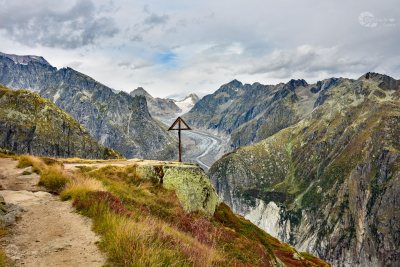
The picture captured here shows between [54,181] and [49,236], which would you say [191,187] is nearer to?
[54,181]

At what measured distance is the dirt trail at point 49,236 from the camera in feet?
40.4

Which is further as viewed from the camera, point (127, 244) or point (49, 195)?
point (49, 195)

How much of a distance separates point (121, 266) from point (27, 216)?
8.67m

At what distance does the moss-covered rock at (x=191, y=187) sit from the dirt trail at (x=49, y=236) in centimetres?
1234

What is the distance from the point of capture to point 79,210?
1797 cm

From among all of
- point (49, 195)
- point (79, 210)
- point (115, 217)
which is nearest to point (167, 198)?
point (49, 195)

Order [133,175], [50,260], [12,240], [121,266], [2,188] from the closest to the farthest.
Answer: [121,266] < [50,260] < [12,240] < [2,188] < [133,175]

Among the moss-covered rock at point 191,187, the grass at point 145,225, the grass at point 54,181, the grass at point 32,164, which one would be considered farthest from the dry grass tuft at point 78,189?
the moss-covered rock at point 191,187

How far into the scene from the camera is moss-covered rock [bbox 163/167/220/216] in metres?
32.4

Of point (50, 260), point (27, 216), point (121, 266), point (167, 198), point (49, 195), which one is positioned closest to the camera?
point (121, 266)

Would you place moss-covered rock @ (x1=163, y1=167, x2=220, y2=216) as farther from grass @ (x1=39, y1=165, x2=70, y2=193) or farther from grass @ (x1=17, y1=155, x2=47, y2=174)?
grass @ (x1=17, y1=155, x2=47, y2=174)

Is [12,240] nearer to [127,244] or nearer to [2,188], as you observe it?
[127,244]

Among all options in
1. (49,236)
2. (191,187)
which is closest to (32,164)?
(191,187)

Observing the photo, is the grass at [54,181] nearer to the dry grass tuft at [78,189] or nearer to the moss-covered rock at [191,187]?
the dry grass tuft at [78,189]
